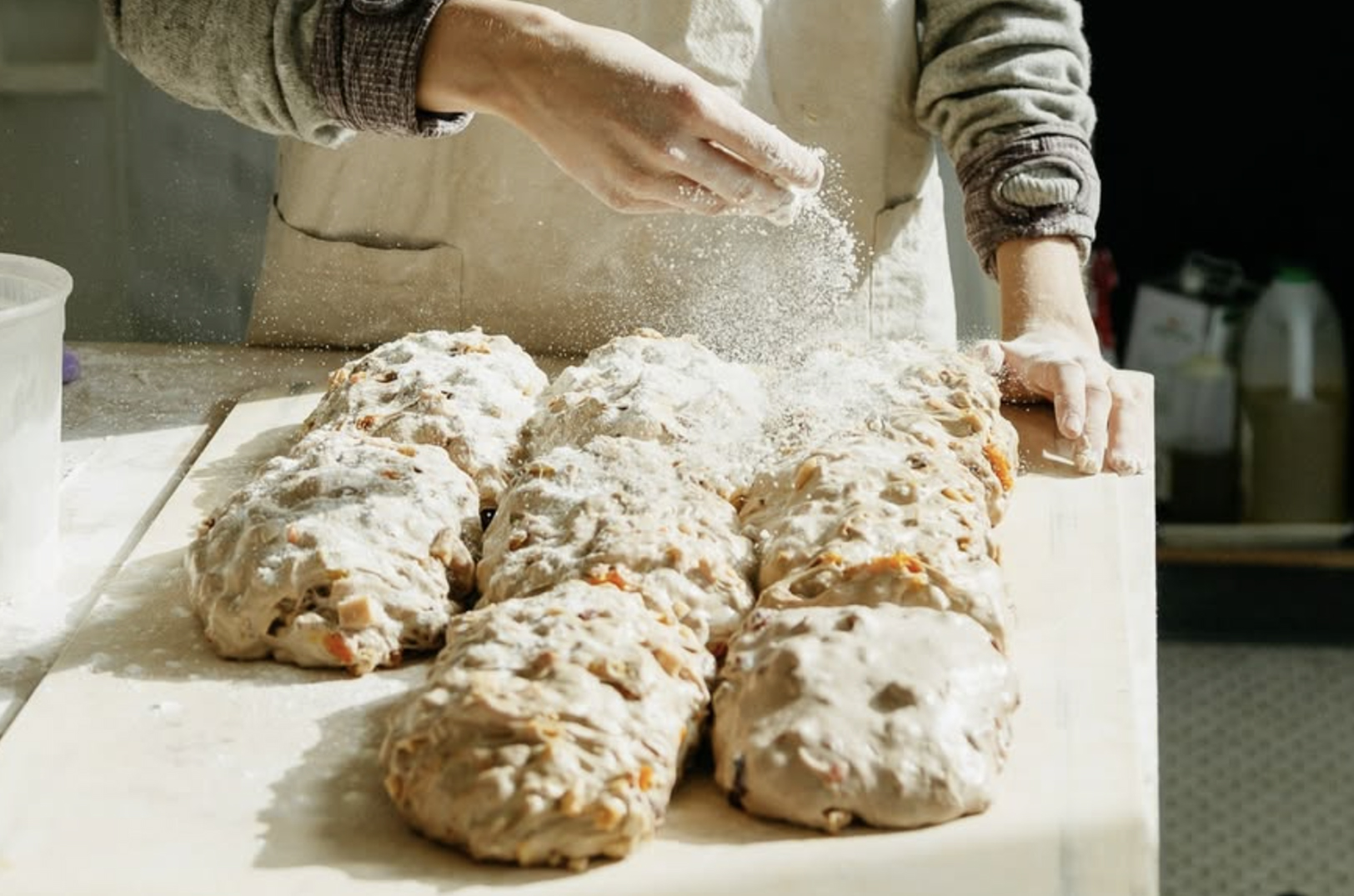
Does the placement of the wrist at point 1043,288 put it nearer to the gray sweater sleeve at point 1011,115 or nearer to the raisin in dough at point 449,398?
the gray sweater sleeve at point 1011,115

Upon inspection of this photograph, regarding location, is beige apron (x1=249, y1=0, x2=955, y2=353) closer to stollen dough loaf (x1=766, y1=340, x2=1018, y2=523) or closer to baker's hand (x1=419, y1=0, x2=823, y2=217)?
stollen dough loaf (x1=766, y1=340, x2=1018, y2=523)

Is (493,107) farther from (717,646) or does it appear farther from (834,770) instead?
(834,770)

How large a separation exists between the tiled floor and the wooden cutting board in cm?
133

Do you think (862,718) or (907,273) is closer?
(862,718)

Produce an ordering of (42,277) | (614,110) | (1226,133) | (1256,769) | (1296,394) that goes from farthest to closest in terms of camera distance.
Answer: (1226,133) < (1296,394) < (1256,769) < (42,277) < (614,110)

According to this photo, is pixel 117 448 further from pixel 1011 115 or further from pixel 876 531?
pixel 1011 115

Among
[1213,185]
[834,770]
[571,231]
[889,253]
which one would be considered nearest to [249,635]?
[834,770]

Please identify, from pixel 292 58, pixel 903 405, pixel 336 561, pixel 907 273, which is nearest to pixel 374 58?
pixel 292 58

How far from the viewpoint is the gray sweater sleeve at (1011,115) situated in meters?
2.26

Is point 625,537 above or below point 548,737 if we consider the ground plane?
above

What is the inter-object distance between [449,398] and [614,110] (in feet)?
1.23

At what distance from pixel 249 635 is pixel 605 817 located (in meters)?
0.44

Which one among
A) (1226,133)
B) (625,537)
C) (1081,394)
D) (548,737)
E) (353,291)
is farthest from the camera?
(1226,133)

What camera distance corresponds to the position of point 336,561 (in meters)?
1.50
